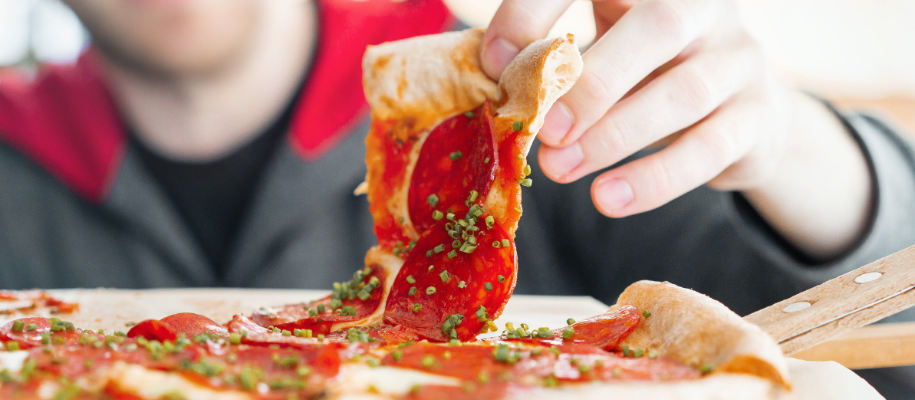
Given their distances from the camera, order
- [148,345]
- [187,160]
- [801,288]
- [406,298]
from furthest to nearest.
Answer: [187,160] < [801,288] < [406,298] < [148,345]

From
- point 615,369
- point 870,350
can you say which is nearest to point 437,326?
point 615,369

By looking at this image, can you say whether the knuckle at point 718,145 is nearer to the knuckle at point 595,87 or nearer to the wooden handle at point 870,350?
the knuckle at point 595,87

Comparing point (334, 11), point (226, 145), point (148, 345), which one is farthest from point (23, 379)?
point (334, 11)

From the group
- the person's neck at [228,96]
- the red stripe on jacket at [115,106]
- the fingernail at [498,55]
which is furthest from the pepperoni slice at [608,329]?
the person's neck at [228,96]

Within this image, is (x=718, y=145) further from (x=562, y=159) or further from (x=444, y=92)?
(x=444, y=92)

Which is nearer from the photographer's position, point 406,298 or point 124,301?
point 406,298

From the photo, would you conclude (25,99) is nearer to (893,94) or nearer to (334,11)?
(334,11)
